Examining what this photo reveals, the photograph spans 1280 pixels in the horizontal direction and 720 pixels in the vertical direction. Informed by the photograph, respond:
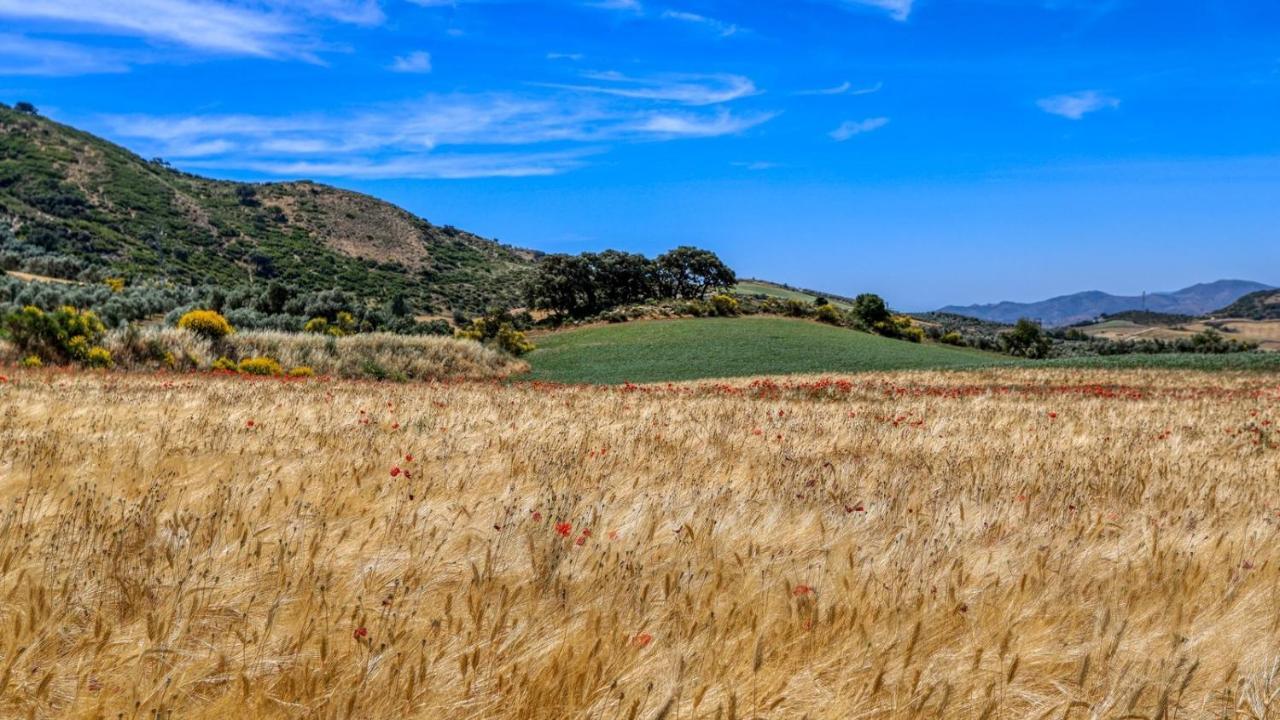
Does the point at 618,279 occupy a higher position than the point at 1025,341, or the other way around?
the point at 618,279

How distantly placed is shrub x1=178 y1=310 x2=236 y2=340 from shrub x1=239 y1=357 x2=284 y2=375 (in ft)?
9.50

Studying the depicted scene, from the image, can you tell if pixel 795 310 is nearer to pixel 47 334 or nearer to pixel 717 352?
pixel 717 352

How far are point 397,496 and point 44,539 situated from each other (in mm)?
2005

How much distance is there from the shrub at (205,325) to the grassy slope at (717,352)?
17450 mm

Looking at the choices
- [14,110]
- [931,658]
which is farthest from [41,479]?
[14,110]

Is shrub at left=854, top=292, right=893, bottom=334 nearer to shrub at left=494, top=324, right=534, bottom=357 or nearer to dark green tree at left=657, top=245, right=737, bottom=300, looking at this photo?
dark green tree at left=657, top=245, right=737, bottom=300

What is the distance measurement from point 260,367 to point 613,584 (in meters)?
27.3

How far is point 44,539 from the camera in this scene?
3.89 meters

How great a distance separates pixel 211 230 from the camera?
105m

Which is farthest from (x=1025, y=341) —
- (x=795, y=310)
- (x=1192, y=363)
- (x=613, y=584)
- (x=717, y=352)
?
(x=613, y=584)

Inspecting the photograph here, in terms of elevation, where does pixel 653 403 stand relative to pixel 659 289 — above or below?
below

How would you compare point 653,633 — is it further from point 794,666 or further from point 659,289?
point 659,289

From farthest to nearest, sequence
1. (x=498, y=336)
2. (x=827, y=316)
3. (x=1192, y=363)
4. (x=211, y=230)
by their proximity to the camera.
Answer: (x=211, y=230), (x=827, y=316), (x=498, y=336), (x=1192, y=363)

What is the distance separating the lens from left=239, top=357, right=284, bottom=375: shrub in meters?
27.4
